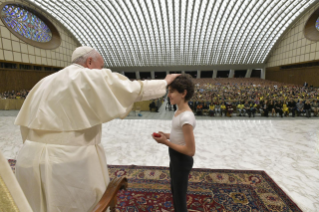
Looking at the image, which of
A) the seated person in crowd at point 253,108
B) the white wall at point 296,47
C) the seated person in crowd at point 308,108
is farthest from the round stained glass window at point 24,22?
the white wall at point 296,47

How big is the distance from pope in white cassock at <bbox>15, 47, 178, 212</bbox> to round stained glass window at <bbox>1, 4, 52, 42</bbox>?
A: 29667mm

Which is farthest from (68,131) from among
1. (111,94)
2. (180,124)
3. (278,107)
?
(278,107)

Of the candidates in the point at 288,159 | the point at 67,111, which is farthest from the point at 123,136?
the point at 67,111

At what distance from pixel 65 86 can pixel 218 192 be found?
305 centimetres

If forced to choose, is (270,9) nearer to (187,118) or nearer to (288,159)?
(288,159)

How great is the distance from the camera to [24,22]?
81.5 ft

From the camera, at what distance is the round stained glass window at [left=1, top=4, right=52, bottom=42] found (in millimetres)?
22953

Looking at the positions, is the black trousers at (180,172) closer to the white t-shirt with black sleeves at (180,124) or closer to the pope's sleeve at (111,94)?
the white t-shirt with black sleeves at (180,124)

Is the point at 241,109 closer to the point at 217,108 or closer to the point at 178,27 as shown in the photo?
the point at 217,108

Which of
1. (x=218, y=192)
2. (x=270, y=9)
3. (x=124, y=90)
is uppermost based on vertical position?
(x=270, y=9)

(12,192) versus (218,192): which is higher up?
(12,192)

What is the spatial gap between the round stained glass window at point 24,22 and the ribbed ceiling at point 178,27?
8.50 feet

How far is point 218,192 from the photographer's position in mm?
3195

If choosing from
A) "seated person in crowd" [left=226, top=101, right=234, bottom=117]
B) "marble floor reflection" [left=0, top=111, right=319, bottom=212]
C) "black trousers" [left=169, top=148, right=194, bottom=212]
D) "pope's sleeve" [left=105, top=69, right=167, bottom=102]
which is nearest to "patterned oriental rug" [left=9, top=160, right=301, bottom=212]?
"marble floor reflection" [left=0, top=111, right=319, bottom=212]
